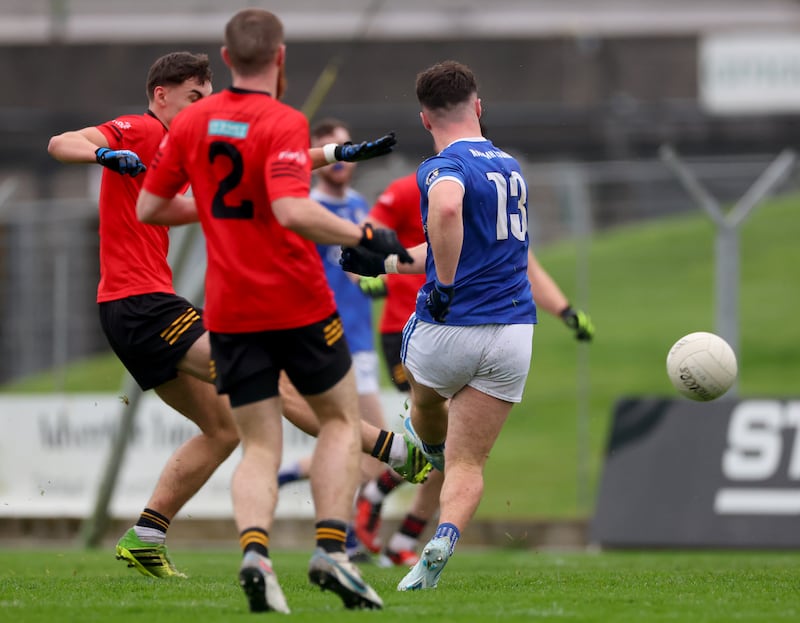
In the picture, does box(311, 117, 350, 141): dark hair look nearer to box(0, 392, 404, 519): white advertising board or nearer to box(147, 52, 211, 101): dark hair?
box(147, 52, 211, 101): dark hair

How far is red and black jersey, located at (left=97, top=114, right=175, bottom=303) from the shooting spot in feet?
23.1

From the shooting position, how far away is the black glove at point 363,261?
17.7 feet

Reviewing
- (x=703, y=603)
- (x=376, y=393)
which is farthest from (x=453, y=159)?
(x=376, y=393)

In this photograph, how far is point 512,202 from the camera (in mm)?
6582

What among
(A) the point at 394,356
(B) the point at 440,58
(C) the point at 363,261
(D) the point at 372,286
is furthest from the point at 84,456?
(B) the point at 440,58

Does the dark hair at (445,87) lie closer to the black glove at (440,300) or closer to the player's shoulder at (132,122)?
the black glove at (440,300)

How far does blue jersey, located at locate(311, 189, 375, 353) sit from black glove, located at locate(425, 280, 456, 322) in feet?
12.3

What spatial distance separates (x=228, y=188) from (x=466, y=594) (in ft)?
6.85

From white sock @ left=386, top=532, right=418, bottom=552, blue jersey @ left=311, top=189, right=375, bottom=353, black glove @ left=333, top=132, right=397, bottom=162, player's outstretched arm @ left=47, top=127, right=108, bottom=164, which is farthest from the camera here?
blue jersey @ left=311, top=189, right=375, bottom=353

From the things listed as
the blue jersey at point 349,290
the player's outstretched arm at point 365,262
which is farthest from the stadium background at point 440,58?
the player's outstretched arm at point 365,262

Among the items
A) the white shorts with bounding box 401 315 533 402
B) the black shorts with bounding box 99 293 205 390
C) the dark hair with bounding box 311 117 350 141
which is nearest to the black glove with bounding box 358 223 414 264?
the white shorts with bounding box 401 315 533 402

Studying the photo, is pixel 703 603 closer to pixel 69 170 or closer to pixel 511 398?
pixel 511 398

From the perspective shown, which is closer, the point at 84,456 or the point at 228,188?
the point at 228,188

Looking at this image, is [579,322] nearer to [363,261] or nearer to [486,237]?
[486,237]
